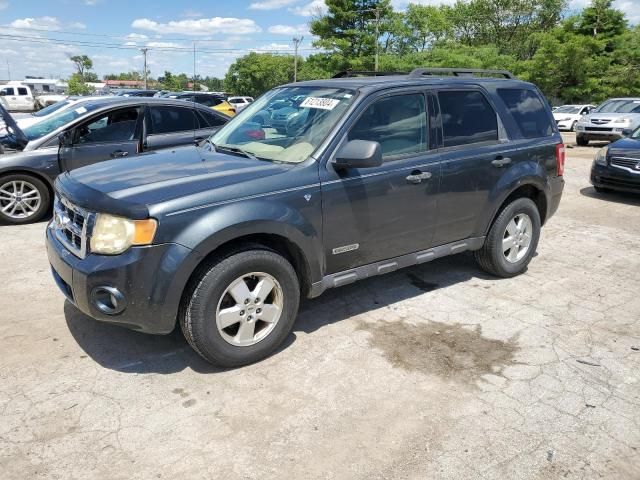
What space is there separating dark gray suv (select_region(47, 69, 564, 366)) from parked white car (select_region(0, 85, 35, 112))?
35.1 m

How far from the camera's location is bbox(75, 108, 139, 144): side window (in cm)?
680

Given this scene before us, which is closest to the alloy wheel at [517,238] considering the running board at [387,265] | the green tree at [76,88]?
the running board at [387,265]

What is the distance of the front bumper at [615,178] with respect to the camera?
864 centimetres

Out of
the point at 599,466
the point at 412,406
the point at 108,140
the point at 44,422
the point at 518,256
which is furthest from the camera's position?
the point at 108,140

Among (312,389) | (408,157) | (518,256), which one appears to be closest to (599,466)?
(312,389)

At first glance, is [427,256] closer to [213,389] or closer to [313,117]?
[313,117]

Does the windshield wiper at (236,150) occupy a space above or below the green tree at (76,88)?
below

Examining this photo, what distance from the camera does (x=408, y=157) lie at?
13.4ft

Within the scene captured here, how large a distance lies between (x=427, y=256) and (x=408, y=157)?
0.86m

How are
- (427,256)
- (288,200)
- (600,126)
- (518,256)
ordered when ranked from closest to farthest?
(288,200) → (427,256) → (518,256) → (600,126)

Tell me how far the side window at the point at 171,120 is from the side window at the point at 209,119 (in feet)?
0.35

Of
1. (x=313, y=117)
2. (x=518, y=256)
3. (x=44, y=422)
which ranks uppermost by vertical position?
(x=313, y=117)

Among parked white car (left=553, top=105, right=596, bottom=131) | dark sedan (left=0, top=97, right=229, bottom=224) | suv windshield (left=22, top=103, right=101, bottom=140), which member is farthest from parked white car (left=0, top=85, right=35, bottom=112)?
parked white car (left=553, top=105, right=596, bottom=131)

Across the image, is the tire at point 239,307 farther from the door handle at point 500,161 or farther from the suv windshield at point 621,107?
the suv windshield at point 621,107
